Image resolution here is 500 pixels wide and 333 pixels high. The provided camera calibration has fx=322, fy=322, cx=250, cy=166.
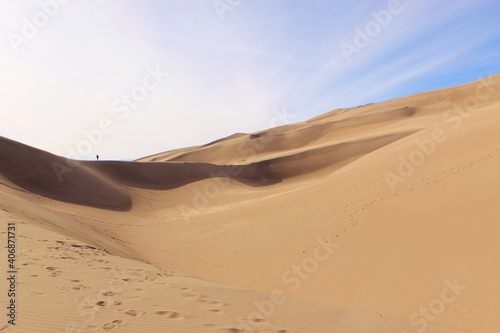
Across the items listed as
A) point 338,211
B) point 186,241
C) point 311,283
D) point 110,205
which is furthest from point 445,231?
point 110,205

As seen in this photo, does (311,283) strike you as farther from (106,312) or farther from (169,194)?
(169,194)

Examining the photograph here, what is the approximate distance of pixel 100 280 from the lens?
4.58 metres

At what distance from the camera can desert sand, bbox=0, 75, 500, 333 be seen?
380cm

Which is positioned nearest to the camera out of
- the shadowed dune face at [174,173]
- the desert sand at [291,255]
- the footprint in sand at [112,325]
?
the footprint in sand at [112,325]

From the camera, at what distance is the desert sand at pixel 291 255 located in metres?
3.80

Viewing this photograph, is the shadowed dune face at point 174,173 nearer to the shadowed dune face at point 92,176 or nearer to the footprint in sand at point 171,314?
the shadowed dune face at point 92,176

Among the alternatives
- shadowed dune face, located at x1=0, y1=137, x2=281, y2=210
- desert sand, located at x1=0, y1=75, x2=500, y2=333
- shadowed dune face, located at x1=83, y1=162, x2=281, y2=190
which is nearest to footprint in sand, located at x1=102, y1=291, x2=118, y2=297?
desert sand, located at x1=0, y1=75, x2=500, y2=333

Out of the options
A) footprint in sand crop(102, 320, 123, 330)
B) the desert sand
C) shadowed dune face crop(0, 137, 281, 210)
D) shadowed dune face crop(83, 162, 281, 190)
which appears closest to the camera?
footprint in sand crop(102, 320, 123, 330)

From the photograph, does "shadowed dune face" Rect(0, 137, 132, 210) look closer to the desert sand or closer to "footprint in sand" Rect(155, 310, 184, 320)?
the desert sand

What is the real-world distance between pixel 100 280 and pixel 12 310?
1.35 metres

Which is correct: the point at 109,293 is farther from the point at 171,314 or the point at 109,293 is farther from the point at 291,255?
the point at 291,255

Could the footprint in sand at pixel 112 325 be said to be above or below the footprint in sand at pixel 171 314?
above

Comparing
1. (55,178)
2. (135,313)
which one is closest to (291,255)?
(135,313)

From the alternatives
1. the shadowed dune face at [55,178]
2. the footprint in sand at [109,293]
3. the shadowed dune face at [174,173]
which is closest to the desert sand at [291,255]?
the footprint in sand at [109,293]
